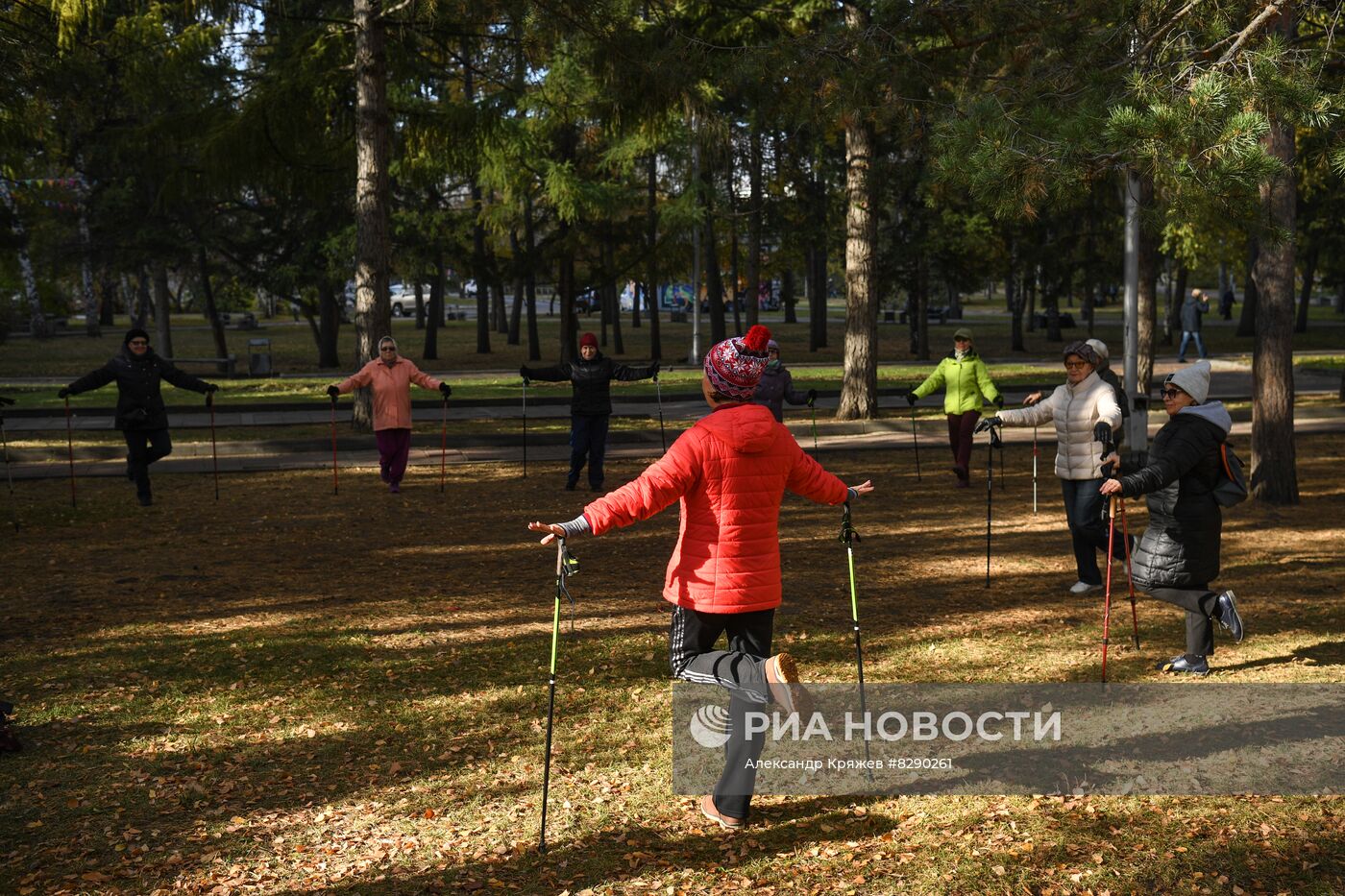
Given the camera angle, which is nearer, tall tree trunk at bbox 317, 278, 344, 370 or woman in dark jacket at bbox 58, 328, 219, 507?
woman in dark jacket at bbox 58, 328, 219, 507

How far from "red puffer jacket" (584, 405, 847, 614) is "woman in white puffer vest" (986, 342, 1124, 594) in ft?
15.0

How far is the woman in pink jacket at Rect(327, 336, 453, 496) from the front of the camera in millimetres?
14367

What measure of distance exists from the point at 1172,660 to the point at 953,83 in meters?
7.08

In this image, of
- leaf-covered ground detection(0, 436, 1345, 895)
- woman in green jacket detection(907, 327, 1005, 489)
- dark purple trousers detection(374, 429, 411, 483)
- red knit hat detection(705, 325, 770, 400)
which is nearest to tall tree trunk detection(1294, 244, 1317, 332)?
woman in green jacket detection(907, 327, 1005, 489)

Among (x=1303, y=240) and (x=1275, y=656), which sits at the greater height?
(x=1303, y=240)

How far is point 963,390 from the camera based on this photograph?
1466 cm

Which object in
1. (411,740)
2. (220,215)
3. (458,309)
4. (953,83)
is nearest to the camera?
(411,740)

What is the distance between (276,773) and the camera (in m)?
6.24

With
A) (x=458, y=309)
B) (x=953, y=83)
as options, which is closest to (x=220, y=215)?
(x=953, y=83)

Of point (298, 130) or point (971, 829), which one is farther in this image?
point (298, 130)

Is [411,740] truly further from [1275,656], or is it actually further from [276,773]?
[1275,656]

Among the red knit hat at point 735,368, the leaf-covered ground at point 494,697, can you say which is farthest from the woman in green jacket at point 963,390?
Answer: the red knit hat at point 735,368

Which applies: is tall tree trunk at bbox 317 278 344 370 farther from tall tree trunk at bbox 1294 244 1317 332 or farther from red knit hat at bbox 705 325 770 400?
red knit hat at bbox 705 325 770 400

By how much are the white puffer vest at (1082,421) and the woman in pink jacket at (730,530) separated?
4577 millimetres
